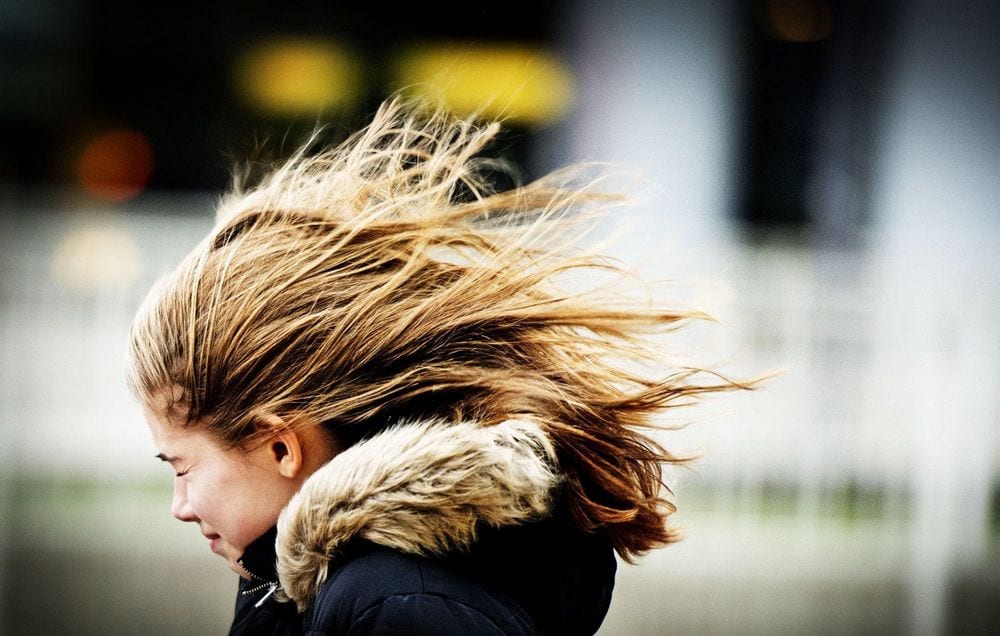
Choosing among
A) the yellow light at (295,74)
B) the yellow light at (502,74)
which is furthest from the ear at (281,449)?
the yellow light at (295,74)

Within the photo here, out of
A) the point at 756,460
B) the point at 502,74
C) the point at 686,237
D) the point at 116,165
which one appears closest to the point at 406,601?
the point at 756,460

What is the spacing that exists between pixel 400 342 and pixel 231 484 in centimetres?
27

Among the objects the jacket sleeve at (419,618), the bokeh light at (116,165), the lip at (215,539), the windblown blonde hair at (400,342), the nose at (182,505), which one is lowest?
the lip at (215,539)

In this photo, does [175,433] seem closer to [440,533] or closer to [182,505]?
[182,505]

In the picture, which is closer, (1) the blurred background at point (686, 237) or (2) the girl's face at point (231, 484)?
(2) the girl's face at point (231, 484)

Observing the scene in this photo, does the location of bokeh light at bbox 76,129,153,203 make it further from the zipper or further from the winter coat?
the winter coat

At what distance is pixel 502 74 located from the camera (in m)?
5.23

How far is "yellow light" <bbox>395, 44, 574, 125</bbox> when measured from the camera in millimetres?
5211

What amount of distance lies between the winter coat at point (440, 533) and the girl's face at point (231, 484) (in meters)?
0.11

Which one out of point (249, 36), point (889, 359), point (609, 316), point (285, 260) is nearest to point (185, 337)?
point (285, 260)

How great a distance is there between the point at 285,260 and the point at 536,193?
45cm

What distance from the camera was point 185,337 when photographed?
A: 4.60ft

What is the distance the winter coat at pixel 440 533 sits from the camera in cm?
122

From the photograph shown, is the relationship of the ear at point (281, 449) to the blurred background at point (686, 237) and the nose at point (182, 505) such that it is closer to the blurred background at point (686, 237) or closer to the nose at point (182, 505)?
the nose at point (182, 505)
